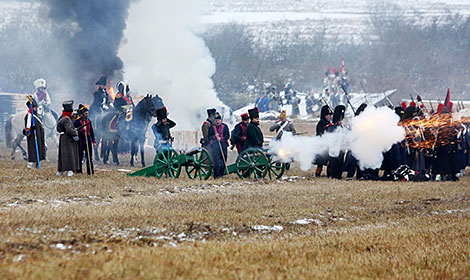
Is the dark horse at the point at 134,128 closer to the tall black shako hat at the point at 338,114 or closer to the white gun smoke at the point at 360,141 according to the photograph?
the white gun smoke at the point at 360,141

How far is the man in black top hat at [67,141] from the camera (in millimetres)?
15711

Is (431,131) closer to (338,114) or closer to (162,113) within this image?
(338,114)

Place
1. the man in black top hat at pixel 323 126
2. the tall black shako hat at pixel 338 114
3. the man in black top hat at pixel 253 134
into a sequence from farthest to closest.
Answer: the man in black top hat at pixel 323 126 → the tall black shako hat at pixel 338 114 → the man in black top hat at pixel 253 134

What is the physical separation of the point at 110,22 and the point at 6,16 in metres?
38.3

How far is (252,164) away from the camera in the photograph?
51.4 feet

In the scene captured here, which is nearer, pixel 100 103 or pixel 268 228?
pixel 268 228

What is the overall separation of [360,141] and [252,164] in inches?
105

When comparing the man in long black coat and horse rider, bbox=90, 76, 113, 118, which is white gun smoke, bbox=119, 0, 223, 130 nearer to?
horse rider, bbox=90, 76, 113, 118

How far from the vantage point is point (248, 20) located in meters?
74.6

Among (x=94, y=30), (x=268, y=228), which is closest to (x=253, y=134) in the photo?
(x=268, y=228)

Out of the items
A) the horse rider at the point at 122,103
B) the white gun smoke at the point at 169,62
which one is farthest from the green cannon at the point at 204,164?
the white gun smoke at the point at 169,62

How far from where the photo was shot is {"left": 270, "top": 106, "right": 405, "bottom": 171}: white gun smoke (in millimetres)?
15820

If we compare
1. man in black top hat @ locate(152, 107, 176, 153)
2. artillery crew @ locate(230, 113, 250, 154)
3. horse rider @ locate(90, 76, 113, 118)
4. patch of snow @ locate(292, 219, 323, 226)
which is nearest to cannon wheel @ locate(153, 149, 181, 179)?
man in black top hat @ locate(152, 107, 176, 153)

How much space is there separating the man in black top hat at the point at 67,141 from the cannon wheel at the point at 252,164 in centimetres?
380
